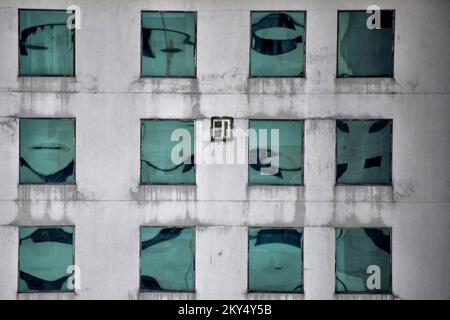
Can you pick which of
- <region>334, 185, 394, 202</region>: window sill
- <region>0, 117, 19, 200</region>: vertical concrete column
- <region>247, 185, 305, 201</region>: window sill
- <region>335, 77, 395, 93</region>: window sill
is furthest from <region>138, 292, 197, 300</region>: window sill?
<region>335, 77, 395, 93</region>: window sill

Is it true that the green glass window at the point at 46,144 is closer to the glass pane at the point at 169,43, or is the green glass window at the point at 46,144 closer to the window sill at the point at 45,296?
the glass pane at the point at 169,43

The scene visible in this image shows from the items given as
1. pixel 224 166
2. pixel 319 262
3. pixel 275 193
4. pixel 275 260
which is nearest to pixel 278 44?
pixel 224 166

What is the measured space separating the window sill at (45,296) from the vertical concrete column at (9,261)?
0.76ft

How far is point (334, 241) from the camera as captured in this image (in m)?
15.7

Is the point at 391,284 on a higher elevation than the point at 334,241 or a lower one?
lower

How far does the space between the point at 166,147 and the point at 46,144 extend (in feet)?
10.1

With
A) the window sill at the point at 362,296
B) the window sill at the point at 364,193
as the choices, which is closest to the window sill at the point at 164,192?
the window sill at the point at 364,193

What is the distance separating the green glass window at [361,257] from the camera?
1578cm

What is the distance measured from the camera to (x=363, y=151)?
51.9 ft

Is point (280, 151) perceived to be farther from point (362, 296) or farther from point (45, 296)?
point (45, 296)

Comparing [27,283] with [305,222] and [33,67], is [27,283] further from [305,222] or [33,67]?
[305,222]

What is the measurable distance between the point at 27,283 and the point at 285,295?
663 cm

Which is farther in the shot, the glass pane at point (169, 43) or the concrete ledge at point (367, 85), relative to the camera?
the glass pane at point (169, 43)

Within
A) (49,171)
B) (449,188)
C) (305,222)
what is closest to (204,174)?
(305,222)
